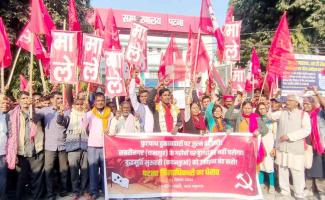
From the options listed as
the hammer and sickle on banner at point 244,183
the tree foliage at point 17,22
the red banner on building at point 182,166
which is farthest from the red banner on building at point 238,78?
the tree foliage at point 17,22

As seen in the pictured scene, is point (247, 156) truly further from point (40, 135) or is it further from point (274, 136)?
point (40, 135)

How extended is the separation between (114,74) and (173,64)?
7.14 metres

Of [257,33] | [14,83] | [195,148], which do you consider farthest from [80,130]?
[257,33]

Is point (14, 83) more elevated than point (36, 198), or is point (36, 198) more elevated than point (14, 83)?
point (14, 83)

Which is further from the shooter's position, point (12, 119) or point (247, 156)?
point (247, 156)

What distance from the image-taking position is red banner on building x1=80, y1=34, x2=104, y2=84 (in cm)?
680

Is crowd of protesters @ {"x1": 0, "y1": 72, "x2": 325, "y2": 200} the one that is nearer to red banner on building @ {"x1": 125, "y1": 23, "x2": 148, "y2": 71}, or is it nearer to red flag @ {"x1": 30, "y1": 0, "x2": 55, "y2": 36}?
red banner on building @ {"x1": 125, "y1": 23, "x2": 148, "y2": 71}

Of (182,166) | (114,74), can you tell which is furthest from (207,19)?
(182,166)

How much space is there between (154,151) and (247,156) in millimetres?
1488

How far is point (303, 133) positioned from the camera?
631 cm

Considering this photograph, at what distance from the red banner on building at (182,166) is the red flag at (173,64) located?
6.78 metres

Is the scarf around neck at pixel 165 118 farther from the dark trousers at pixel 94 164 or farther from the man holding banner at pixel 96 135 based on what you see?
the dark trousers at pixel 94 164

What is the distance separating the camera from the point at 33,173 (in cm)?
630

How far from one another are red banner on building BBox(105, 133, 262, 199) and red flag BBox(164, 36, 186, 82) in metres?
6.78
